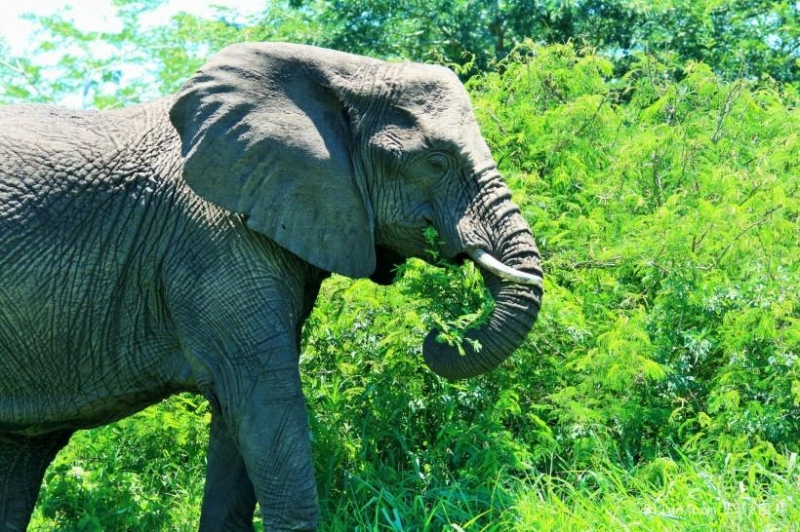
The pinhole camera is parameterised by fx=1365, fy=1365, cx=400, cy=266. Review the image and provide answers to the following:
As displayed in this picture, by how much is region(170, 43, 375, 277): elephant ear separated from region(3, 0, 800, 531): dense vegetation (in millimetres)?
630

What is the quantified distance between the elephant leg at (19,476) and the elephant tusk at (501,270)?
8.33 ft

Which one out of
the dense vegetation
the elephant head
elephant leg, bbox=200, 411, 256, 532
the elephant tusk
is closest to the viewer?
the elephant tusk

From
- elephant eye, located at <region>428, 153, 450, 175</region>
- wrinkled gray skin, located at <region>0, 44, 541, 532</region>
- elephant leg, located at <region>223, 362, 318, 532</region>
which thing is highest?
elephant eye, located at <region>428, 153, 450, 175</region>

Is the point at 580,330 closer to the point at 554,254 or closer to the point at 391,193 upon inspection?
the point at 554,254

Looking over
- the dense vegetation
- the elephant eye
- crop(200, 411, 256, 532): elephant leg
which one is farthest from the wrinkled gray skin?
the dense vegetation

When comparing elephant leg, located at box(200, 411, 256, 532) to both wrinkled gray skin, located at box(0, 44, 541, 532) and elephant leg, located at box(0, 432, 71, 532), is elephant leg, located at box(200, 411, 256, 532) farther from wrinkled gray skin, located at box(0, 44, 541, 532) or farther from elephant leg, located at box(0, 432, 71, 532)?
elephant leg, located at box(0, 432, 71, 532)

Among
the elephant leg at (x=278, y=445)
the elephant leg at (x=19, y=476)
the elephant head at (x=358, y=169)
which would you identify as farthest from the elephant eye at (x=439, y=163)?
the elephant leg at (x=19, y=476)

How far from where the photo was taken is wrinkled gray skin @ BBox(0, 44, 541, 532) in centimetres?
596

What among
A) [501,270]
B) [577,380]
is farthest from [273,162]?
[577,380]

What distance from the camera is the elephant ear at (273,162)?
594 centimetres

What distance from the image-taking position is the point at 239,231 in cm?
604

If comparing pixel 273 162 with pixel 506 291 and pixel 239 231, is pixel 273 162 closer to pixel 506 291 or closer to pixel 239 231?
pixel 239 231

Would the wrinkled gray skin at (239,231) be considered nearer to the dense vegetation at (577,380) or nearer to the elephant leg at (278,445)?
the elephant leg at (278,445)

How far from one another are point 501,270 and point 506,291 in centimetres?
11
